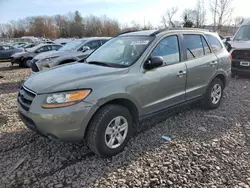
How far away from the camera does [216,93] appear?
4.99m

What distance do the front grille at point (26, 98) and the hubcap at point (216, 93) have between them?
12.2 feet

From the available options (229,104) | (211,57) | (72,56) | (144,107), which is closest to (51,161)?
(144,107)

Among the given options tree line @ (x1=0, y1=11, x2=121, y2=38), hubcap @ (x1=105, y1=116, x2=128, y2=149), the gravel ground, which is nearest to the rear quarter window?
the gravel ground

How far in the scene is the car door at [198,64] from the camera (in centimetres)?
411

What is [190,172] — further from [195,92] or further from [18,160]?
[18,160]

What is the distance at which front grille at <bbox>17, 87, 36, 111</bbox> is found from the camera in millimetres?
2883

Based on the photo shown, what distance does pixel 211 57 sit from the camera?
460 cm

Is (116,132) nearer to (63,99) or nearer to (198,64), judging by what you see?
(63,99)

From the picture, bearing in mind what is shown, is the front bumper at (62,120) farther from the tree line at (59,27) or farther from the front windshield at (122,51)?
the tree line at (59,27)

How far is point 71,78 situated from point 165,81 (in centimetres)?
151

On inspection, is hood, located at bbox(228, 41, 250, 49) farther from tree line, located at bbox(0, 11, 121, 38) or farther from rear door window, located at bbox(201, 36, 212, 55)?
tree line, located at bbox(0, 11, 121, 38)

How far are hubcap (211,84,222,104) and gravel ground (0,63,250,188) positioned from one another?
2.20 feet

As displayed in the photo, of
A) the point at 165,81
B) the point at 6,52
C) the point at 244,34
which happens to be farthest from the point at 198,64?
the point at 6,52

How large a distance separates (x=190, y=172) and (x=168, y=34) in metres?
2.29
